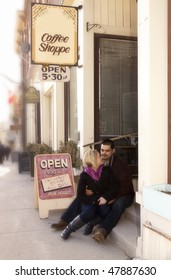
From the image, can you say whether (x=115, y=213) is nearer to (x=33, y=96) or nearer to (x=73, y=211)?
(x=73, y=211)

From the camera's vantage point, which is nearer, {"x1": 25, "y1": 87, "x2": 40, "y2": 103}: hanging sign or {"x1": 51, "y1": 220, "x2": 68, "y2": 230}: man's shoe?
{"x1": 51, "y1": 220, "x2": 68, "y2": 230}: man's shoe

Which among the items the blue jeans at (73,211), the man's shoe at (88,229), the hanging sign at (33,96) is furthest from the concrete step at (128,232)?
the hanging sign at (33,96)

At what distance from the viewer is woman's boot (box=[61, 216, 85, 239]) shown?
436 cm

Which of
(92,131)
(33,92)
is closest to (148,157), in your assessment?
(92,131)

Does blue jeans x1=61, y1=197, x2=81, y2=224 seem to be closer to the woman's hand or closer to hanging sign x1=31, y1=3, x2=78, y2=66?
the woman's hand

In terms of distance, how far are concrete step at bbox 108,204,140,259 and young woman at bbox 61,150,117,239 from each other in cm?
30

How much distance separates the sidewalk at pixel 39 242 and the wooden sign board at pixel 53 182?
0.85 ft

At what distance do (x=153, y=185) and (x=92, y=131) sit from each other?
3207mm

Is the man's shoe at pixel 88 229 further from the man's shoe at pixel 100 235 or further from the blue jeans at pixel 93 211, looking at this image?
the man's shoe at pixel 100 235

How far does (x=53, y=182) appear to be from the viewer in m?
5.62

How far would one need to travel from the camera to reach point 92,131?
21.6 ft

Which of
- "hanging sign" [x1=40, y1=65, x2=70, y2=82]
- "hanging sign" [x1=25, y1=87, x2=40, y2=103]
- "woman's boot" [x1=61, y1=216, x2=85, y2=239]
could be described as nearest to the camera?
"woman's boot" [x1=61, y1=216, x2=85, y2=239]

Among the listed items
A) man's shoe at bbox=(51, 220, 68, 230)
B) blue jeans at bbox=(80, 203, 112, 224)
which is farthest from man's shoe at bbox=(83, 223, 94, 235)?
man's shoe at bbox=(51, 220, 68, 230)

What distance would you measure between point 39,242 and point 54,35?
3.88 metres
